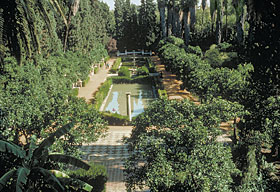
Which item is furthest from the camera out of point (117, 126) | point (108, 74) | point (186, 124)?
point (108, 74)

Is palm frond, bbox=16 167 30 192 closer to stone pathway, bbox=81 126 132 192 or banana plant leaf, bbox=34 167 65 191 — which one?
banana plant leaf, bbox=34 167 65 191

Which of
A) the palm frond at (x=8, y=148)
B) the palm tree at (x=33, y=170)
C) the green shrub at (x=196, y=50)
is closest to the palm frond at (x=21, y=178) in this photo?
the palm tree at (x=33, y=170)

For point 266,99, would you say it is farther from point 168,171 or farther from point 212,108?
point 168,171

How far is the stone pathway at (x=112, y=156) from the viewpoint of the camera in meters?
14.6

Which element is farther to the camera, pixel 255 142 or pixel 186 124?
pixel 255 142

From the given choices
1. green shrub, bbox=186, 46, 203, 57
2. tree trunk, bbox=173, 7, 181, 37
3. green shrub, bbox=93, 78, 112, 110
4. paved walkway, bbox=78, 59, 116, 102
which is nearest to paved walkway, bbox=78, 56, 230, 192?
green shrub, bbox=93, 78, 112, 110

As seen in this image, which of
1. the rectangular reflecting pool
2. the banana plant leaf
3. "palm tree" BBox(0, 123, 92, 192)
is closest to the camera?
"palm tree" BBox(0, 123, 92, 192)

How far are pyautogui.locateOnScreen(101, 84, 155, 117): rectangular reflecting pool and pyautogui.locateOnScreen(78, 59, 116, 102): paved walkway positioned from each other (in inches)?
80.0

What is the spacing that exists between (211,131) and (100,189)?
19.7ft

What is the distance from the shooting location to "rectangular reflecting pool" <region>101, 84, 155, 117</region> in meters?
29.6

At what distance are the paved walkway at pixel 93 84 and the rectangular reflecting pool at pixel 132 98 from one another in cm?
203

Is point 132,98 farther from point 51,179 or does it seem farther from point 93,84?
point 51,179

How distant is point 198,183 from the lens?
30.2 feet

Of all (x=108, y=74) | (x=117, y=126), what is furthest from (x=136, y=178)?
(x=108, y=74)
